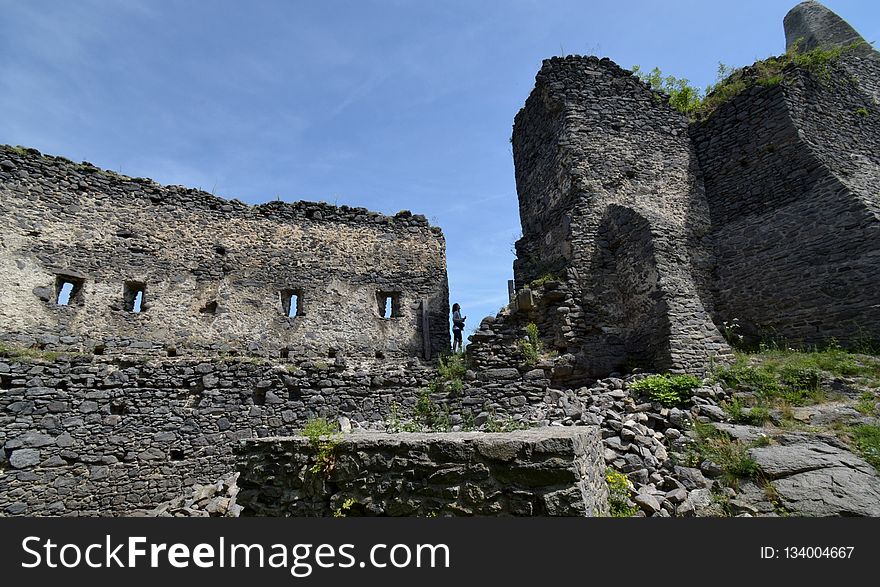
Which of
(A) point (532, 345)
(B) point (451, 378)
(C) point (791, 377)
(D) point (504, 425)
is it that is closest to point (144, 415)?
(B) point (451, 378)

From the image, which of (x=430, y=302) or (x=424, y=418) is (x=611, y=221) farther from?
(x=424, y=418)

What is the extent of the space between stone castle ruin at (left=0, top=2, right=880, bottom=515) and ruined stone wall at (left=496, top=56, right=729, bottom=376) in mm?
64

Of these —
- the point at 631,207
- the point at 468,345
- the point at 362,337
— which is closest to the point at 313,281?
the point at 362,337

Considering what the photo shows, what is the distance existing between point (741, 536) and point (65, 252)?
15486 millimetres

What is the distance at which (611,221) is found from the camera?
11.7m

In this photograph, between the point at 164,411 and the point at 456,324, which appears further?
the point at 456,324

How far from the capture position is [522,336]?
1045 centimetres

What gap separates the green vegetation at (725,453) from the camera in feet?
18.9

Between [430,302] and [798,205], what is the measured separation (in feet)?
33.2

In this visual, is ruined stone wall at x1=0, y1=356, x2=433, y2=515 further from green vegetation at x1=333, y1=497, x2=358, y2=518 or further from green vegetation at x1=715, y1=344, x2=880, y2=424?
green vegetation at x1=715, y1=344, x2=880, y2=424

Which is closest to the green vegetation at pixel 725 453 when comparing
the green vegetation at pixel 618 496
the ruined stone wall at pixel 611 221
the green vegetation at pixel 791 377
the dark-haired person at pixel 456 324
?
the green vegetation at pixel 791 377

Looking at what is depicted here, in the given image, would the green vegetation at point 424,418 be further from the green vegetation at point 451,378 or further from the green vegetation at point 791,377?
the green vegetation at point 791,377

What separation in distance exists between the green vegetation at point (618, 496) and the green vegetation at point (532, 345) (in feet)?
14.2

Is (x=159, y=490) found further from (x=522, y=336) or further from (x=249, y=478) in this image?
(x=522, y=336)
